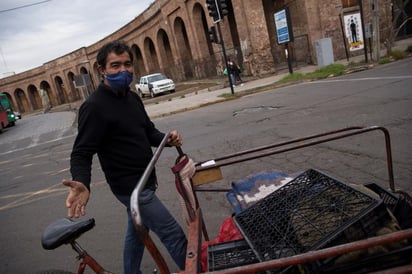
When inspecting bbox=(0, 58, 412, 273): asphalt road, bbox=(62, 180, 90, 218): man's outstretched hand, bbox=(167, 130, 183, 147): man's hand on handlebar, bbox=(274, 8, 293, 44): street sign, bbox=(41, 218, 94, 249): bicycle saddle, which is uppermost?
bbox=(274, 8, 293, 44): street sign

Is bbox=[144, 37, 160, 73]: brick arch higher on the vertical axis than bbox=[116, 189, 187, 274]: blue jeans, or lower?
higher

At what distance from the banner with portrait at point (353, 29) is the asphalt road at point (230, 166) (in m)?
9.26

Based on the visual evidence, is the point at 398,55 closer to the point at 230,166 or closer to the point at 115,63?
the point at 230,166

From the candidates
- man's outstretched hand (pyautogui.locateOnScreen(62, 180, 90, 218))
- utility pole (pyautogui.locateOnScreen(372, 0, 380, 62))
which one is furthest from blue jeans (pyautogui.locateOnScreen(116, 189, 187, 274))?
utility pole (pyautogui.locateOnScreen(372, 0, 380, 62))

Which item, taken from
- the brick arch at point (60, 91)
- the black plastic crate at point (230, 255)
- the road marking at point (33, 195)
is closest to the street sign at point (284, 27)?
the road marking at point (33, 195)

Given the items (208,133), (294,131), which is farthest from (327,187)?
(208,133)

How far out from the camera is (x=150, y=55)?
3959cm

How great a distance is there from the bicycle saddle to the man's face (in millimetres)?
961

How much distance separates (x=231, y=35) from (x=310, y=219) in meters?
27.0

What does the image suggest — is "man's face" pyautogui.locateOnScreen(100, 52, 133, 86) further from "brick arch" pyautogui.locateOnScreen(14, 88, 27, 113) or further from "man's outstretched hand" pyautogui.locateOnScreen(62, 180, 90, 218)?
"brick arch" pyautogui.locateOnScreen(14, 88, 27, 113)

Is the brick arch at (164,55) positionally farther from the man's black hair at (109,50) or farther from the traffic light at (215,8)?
the man's black hair at (109,50)

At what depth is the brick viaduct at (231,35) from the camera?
19.6 meters

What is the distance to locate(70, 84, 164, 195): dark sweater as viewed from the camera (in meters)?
2.04

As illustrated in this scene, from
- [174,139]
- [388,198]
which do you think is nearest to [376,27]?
[388,198]
